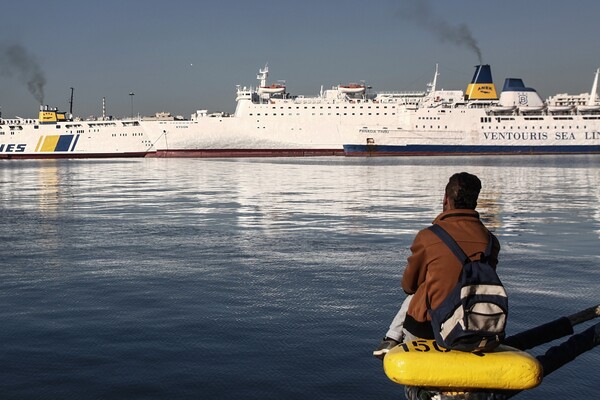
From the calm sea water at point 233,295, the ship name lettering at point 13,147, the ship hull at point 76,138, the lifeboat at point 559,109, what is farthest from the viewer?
the ship name lettering at point 13,147

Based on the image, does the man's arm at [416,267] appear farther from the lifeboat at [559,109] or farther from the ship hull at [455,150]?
the lifeboat at [559,109]

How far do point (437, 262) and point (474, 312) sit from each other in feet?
1.14

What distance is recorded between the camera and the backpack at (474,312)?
353 cm

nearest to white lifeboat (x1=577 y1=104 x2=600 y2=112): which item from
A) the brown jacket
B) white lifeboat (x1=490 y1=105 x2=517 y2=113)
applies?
white lifeboat (x1=490 y1=105 x2=517 y2=113)

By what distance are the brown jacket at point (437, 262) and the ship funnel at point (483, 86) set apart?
8793cm

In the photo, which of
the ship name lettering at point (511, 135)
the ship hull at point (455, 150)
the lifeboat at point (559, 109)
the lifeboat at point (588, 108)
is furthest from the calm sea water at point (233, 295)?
the lifeboat at point (588, 108)

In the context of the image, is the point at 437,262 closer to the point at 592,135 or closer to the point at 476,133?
the point at 476,133

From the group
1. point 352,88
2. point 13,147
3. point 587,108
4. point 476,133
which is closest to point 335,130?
point 352,88

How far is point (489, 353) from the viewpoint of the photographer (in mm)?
3615

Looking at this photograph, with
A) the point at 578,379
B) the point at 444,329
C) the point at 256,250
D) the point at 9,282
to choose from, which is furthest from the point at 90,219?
the point at 444,329

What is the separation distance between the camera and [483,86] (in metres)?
89.2

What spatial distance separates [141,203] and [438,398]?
19.4 metres

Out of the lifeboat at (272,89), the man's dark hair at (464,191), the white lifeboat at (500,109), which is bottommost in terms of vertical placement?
the man's dark hair at (464,191)

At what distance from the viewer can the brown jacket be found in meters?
3.74
